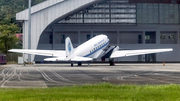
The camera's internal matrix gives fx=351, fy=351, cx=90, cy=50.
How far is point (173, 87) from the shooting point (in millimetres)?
17172

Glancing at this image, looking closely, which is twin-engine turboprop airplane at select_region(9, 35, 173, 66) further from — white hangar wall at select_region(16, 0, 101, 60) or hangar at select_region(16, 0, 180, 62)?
hangar at select_region(16, 0, 180, 62)

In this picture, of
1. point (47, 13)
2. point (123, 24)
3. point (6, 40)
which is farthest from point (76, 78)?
point (123, 24)

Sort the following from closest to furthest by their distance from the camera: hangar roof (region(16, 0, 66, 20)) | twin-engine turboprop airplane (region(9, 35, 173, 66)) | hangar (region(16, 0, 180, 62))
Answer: twin-engine turboprop airplane (region(9, 35, 173, 66)) → hangar roof (region(16, 0, 66, 20)) → hangar (region(16, 0, 180, 62))

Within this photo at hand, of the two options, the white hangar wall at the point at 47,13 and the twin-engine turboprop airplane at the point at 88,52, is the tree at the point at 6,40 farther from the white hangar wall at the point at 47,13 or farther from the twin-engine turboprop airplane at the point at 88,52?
the twin-engine turboprop airplane at the point at 88,52

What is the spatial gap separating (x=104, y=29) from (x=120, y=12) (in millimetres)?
5324

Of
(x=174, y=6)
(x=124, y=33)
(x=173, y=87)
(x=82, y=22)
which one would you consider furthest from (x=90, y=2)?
(x=173, y=87)

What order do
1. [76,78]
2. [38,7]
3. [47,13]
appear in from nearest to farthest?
1. [76,78]
2. [38,7]
3. [47,13]

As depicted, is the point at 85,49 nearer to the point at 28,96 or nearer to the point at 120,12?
the point at 120,12

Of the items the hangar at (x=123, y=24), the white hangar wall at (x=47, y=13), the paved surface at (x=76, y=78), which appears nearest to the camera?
the paved surface at (x=76, y=78)

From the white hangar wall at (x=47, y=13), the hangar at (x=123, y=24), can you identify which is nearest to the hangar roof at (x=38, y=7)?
the white hangar wall at (x=47, y=13)

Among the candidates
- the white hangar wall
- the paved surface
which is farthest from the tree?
the paved surface

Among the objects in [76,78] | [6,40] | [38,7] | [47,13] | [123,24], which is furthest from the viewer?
[123,24]

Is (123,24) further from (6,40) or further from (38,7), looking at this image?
(6,40)

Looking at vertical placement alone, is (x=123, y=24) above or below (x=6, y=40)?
above
